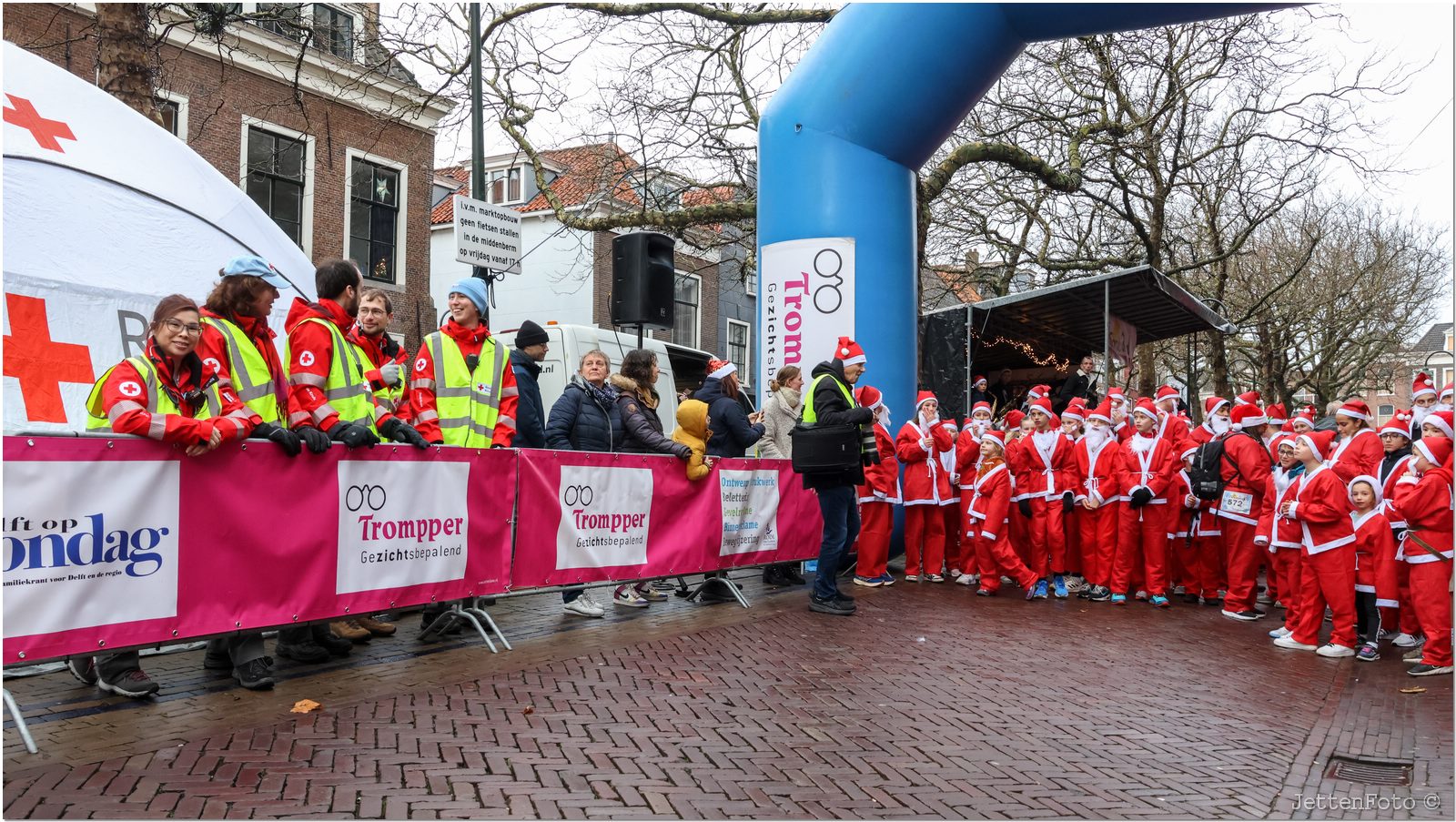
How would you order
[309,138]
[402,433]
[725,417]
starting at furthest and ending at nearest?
[309,138], [725,417], [402,433]

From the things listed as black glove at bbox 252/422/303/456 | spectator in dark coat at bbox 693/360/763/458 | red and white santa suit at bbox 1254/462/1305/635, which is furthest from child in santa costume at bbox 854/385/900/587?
black glove at bbox 252/422/303/456

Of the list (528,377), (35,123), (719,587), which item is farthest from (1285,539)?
(35,123)

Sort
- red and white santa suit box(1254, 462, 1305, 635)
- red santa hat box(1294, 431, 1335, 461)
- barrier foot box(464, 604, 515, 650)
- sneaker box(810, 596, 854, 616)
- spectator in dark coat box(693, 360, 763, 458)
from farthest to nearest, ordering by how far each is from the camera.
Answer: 1. spectator in dark coat box(693, 360, 763, 458)
2. red santa hat box(1294, 431, 1335, 461)
3. sneaker box(810, 596, 854, 616)
4. red and white santa suit box(1254, 462, 1305, 635)
5. barrier foot box(464, 604, 515, 650)

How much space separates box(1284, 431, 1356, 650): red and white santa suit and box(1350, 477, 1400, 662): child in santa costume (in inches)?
3.1

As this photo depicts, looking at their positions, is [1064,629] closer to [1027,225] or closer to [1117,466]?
[1117,466]

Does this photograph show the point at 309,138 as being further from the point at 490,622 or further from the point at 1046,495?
the point at 490,622

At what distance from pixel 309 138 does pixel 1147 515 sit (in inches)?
750

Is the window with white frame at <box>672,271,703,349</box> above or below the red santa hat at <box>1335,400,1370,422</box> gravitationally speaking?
above

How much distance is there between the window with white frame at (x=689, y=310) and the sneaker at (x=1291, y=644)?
2856 cm

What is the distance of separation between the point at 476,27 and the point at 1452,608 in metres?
10.5

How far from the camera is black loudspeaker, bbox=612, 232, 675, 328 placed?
1098 cm

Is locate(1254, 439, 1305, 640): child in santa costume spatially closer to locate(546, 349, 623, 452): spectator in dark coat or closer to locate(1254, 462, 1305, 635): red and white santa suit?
locate(1254, 462, 1305, 635): red and white santa suit

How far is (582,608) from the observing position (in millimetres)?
7707

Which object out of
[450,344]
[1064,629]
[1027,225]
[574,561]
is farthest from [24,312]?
[1027,225]
